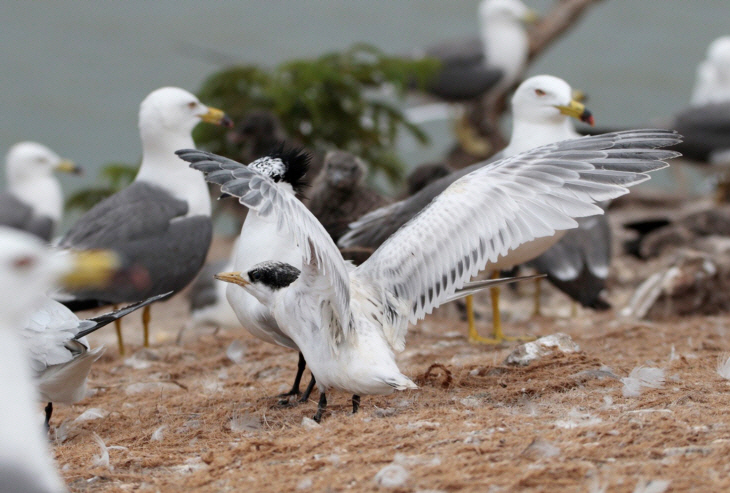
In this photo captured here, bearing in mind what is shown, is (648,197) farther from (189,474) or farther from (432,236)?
(189,474)

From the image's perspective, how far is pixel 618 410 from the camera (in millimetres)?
3596

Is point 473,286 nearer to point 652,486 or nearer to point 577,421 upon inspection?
point 577,421

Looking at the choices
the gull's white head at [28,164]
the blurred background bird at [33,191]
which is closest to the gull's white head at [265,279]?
the blurred background bird at [33,191]

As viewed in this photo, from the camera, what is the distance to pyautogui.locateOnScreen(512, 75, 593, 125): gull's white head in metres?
6.04

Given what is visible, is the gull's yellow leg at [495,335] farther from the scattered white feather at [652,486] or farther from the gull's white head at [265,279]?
the scattered white feather at [652,486]

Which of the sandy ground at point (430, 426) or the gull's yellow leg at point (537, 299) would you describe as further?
the gull's yellow leg at point (537, 299)

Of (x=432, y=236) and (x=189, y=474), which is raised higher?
(x=432, y=236)

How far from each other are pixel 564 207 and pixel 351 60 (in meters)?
6.57

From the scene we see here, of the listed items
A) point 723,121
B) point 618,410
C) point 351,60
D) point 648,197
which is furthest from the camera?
point 648,197

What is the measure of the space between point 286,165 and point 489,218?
1117 millimetres

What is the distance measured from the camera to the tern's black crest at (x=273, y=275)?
395 cm

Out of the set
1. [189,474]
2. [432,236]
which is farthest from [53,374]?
[432,236]

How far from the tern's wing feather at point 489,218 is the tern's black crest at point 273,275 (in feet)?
1.16

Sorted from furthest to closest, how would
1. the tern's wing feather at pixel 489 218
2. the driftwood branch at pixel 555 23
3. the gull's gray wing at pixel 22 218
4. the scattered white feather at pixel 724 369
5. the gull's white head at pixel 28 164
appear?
the driftwood branch at pixel 555 23
the gull's white head at pixel 28 164
the gull's gray wing at pixel 22 218
the scattered white feather at pixel 724 369
the tern's wing feather at pixel 489 218
